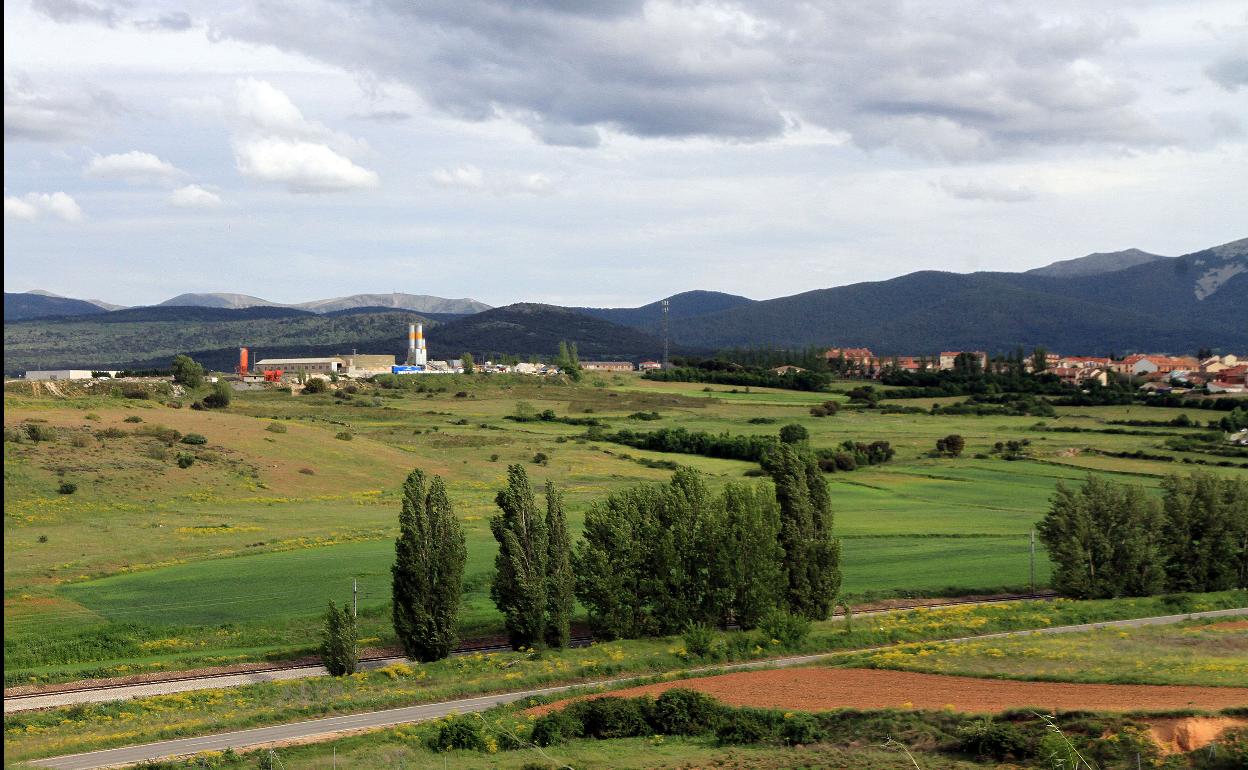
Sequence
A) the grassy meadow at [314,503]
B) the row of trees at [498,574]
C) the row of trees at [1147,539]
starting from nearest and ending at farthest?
the row of trees at [498,574] → the grassy meadow at [314,503] → the row of trees at [1147,539]

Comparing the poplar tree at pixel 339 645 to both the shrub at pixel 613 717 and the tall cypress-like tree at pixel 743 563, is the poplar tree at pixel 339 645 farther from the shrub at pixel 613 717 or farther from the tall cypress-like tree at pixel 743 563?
the tall cypress-like tree at pixel 743 563

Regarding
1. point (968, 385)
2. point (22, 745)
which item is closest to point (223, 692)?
point (22, 745)

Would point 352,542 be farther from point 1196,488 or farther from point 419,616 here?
point 1196,488

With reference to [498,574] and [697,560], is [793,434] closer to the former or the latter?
[697,560]

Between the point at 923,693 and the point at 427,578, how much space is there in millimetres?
18857

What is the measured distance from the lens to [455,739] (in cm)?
2995

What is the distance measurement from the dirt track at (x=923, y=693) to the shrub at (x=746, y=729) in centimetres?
190

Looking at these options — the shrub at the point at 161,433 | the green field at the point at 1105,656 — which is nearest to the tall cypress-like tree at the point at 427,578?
the green field at the point at 1105,656

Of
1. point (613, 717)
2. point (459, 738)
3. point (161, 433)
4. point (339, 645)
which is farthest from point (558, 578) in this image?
point (161, 433)

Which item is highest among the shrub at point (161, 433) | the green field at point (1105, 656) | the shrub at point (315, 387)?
the shrub at point (315, 387)

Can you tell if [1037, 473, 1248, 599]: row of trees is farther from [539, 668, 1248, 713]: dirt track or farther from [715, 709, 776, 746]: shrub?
[715, 709, 776, 746]: shrub

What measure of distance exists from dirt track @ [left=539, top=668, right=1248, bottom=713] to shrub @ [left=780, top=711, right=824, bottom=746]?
7.15 ft

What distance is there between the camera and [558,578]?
150 ft

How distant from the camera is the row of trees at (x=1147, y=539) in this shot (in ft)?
177
